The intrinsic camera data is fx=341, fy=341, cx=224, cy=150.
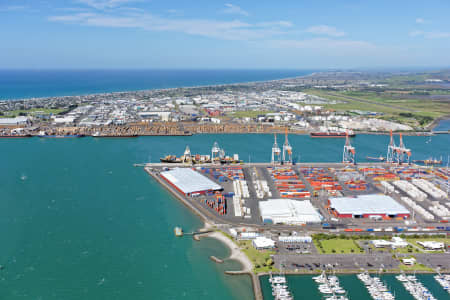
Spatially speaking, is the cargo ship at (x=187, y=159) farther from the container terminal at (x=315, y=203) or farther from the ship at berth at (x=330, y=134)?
the ship at berth at (x=330, y=134)

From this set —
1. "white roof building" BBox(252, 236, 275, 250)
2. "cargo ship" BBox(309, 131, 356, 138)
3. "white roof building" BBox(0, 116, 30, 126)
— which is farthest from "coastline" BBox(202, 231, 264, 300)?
"white roof building" BBox(0, 116, 30, 126)

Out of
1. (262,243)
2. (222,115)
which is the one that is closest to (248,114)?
(222,115)

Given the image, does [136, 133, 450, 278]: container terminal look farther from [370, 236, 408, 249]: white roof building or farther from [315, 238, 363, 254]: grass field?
[315, 238, 363, 254]: grass field

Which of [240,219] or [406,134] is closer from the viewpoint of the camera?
[240,219]

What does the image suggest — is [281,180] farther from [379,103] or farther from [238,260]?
[379,103]

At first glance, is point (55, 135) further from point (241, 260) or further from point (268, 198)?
point (241, 260)

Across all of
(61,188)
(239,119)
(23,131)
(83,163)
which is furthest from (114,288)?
(239,119)
